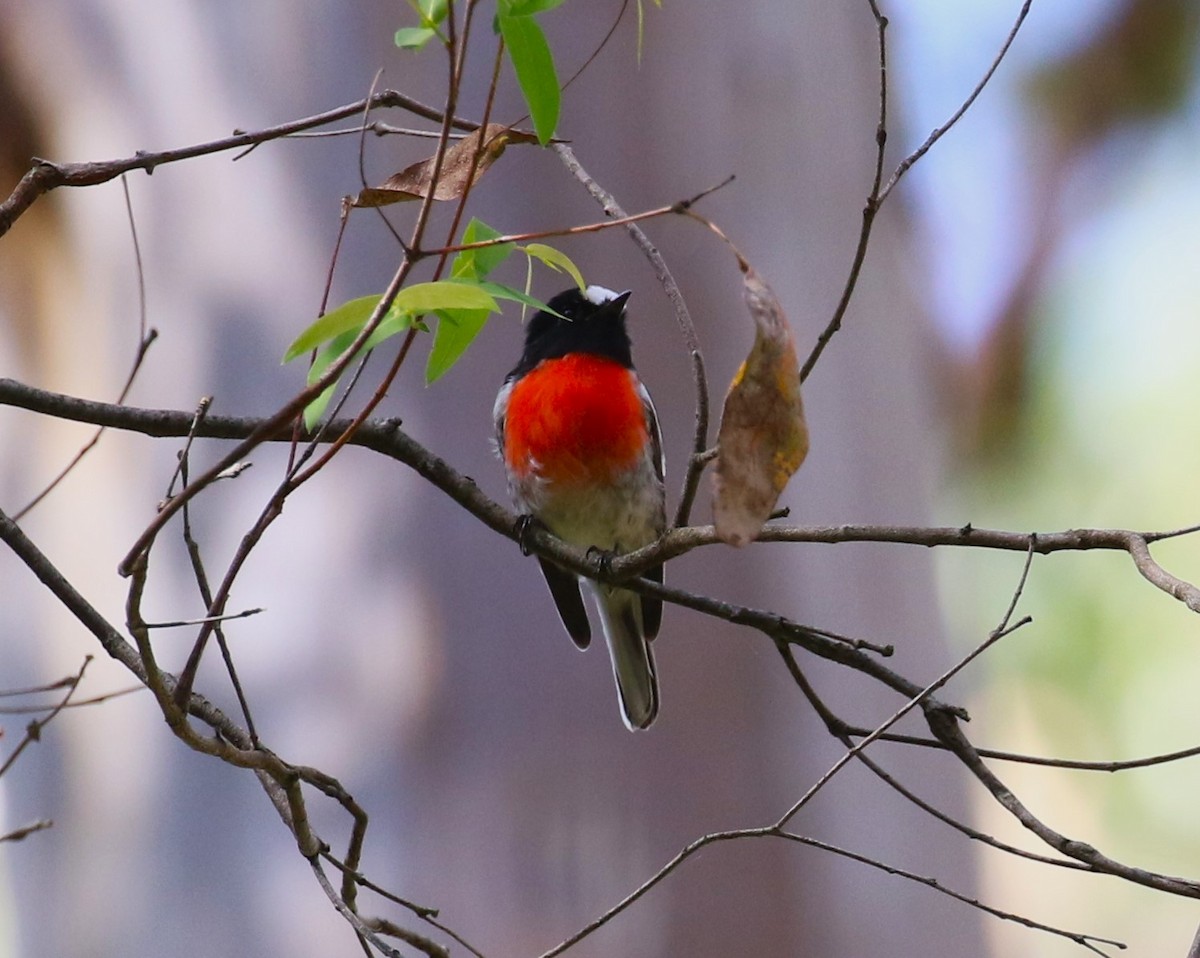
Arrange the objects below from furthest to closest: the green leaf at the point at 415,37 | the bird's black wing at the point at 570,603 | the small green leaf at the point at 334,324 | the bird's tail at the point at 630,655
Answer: the bird's black wing at the point at 570,603 < the bird's tail at the point at 630,655 < the green leaf at the point at 415,37 < the small green leaf at the point at 334,324

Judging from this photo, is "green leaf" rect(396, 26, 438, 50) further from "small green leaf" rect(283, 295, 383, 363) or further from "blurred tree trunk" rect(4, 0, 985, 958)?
"blurred tree trunk" rect(4, 0, 985, 958)

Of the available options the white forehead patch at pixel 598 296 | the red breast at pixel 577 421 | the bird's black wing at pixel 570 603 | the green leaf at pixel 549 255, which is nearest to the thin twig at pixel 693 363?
the green leaf at pixel 549 255

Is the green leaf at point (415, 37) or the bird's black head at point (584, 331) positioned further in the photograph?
the bird's black head at point (584, 331)

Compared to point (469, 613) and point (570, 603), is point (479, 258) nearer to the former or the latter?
point (570, 603)

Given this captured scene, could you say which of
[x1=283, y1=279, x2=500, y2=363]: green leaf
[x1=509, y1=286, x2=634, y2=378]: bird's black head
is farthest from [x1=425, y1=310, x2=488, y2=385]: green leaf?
[x1=509, y1=286, x2=634, y2=378]: bird's black head

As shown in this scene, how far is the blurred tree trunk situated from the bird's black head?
42 centimetres

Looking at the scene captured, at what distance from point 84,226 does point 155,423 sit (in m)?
2.50

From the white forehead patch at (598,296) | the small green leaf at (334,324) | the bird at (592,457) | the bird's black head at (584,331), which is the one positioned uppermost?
the white forehead patch at (598,296)

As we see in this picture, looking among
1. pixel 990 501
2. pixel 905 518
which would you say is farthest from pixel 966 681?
pixel 905 518

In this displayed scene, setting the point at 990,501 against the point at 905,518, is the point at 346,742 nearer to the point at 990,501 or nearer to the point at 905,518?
the point at 905,518

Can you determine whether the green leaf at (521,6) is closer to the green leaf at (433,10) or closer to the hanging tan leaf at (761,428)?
the green leaf at (433,10)

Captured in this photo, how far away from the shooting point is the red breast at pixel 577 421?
8.82 feet

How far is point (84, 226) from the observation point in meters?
3.60

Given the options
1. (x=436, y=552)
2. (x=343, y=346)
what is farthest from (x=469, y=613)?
(x=343, y=346)
